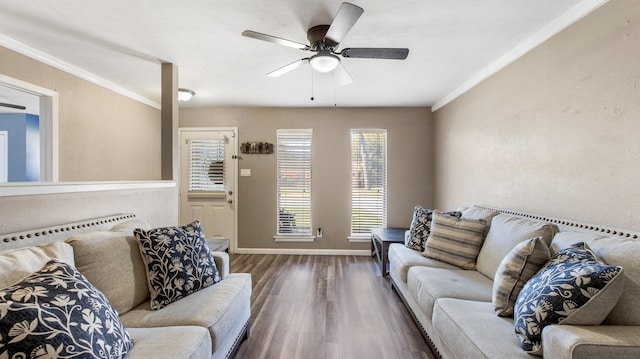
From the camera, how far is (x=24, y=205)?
1.65 meters

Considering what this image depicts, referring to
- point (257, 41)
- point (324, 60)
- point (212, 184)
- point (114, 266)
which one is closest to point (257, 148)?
point (212, 184)

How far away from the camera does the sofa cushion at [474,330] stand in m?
1.25

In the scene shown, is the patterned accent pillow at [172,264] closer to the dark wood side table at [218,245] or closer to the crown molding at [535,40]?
the dark wood side table at [218,245]

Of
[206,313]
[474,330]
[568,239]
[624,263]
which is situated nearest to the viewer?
[624,263]

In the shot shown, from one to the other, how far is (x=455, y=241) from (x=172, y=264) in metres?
2.26

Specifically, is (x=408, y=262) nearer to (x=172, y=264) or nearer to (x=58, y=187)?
(x=172, y=264)

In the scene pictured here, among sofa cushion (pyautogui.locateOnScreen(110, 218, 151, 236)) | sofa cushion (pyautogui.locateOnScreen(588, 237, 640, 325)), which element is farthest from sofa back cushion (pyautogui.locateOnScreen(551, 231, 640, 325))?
sofa cushion (pyautogui.locateOnScreen(110, 218, 151, 236))

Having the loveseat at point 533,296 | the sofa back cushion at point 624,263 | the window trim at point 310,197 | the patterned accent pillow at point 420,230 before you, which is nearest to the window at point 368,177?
the window trim at point 310,197

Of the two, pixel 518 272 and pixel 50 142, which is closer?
pixel 518 272

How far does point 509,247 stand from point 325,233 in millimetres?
2886

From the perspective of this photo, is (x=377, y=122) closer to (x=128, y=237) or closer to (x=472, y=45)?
(x=472, y=45)

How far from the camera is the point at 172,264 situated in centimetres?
172

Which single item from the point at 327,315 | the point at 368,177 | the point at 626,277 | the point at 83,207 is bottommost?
the point at 327,315

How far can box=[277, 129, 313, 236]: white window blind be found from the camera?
4613mm
